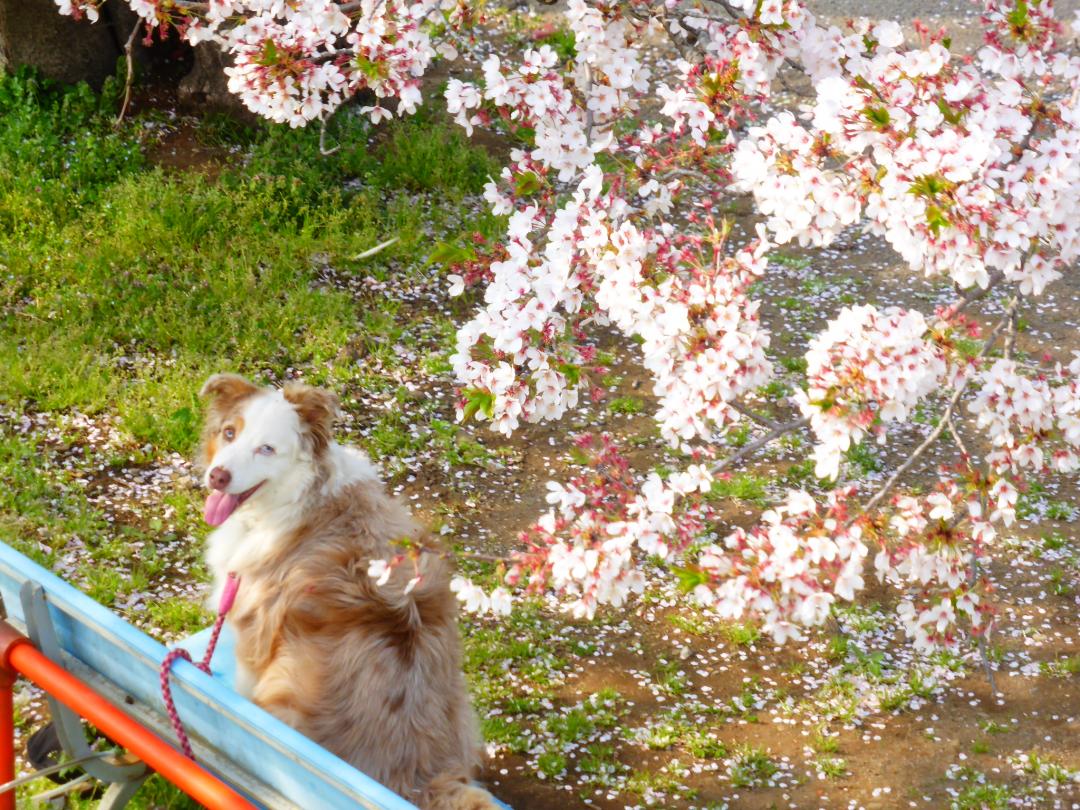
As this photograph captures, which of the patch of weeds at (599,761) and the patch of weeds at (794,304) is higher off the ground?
the patch of weeds at (794,304)

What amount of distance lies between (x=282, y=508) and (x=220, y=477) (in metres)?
0.25

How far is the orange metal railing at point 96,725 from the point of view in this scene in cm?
279

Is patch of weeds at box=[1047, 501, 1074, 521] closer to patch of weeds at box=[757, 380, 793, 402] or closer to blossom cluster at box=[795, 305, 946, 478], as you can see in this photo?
patch of weeds at box=[757, 380, 793, 402]

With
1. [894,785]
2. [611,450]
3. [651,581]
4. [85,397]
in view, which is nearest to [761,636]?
[651,581]

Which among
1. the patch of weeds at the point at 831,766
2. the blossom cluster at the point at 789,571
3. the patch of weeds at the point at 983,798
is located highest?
the patch of weeds at the point at 983,798

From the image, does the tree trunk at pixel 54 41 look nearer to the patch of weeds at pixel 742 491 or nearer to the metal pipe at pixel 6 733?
the patch of weeds at pixel 742 491

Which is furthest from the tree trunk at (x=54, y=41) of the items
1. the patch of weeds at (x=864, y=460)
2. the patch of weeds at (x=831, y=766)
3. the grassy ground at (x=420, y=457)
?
the patch of weeds at (x=831, y=766)

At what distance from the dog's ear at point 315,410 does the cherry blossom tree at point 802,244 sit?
1.66ft

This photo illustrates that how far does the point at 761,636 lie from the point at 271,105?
3.40m

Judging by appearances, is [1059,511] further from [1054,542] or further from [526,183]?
[526,183]

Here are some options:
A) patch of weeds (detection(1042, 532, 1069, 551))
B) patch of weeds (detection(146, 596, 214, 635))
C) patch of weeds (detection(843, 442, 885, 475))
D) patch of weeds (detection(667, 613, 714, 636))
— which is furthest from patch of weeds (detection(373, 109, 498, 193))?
patch of weeds (detection(1042, 532, 1069, 551))

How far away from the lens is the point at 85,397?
658 centimetres

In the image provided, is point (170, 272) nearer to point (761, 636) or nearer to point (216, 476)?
point (216, 476)

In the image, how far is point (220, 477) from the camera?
4094 millimetres
